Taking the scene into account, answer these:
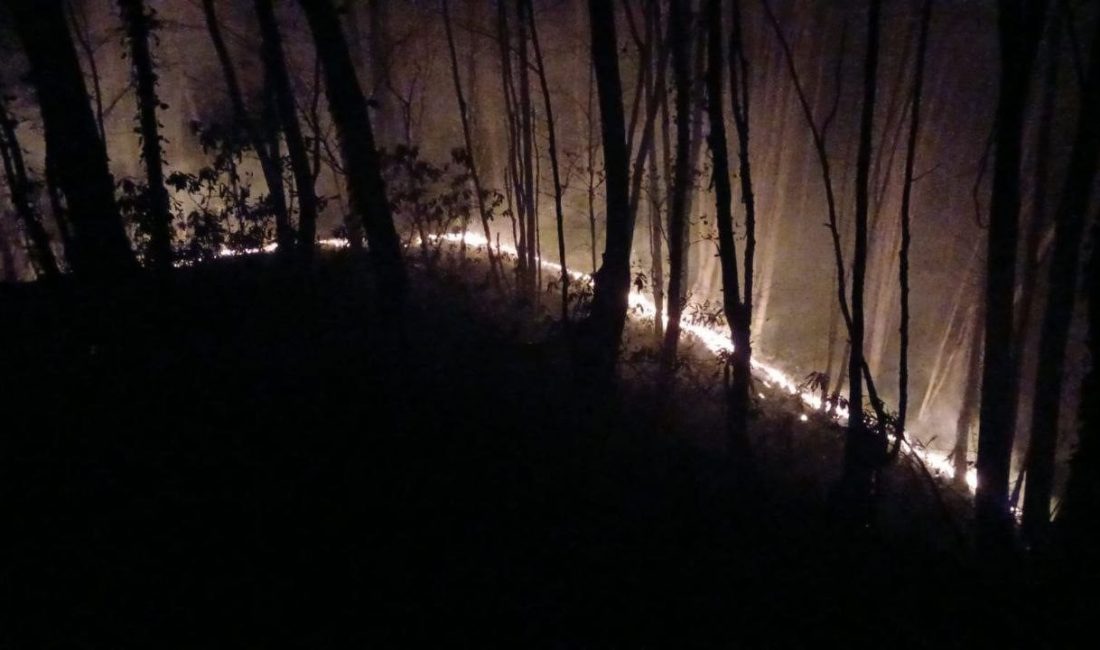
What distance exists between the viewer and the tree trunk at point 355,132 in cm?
796

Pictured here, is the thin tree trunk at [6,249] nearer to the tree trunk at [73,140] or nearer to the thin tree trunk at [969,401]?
the tree trunk at [73,140]

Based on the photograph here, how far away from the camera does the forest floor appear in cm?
448

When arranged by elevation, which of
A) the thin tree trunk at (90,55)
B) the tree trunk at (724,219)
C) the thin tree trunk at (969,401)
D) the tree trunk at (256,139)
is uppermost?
the thin tree trunk at (90,55)

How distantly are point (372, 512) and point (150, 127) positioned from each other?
658 cm

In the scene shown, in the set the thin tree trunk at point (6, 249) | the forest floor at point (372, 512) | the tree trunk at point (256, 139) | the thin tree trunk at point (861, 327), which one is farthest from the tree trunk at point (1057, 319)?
the thin tree trunk at point (6, 249)

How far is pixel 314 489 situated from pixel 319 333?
11.7ft

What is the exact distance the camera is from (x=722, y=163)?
831cm

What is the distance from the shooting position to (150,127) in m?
8.98

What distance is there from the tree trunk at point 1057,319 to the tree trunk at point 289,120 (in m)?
9.90

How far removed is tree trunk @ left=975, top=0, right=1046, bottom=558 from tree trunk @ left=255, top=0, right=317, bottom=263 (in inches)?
361

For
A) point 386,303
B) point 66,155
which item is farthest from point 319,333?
point 66,155

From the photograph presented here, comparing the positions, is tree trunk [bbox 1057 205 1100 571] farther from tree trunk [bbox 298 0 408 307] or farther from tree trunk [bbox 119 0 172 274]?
tree trunk [bbox 119 0 172 274]

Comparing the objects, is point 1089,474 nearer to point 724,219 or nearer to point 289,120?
point 724,219

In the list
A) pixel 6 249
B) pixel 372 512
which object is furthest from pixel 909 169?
pixel 6 249
